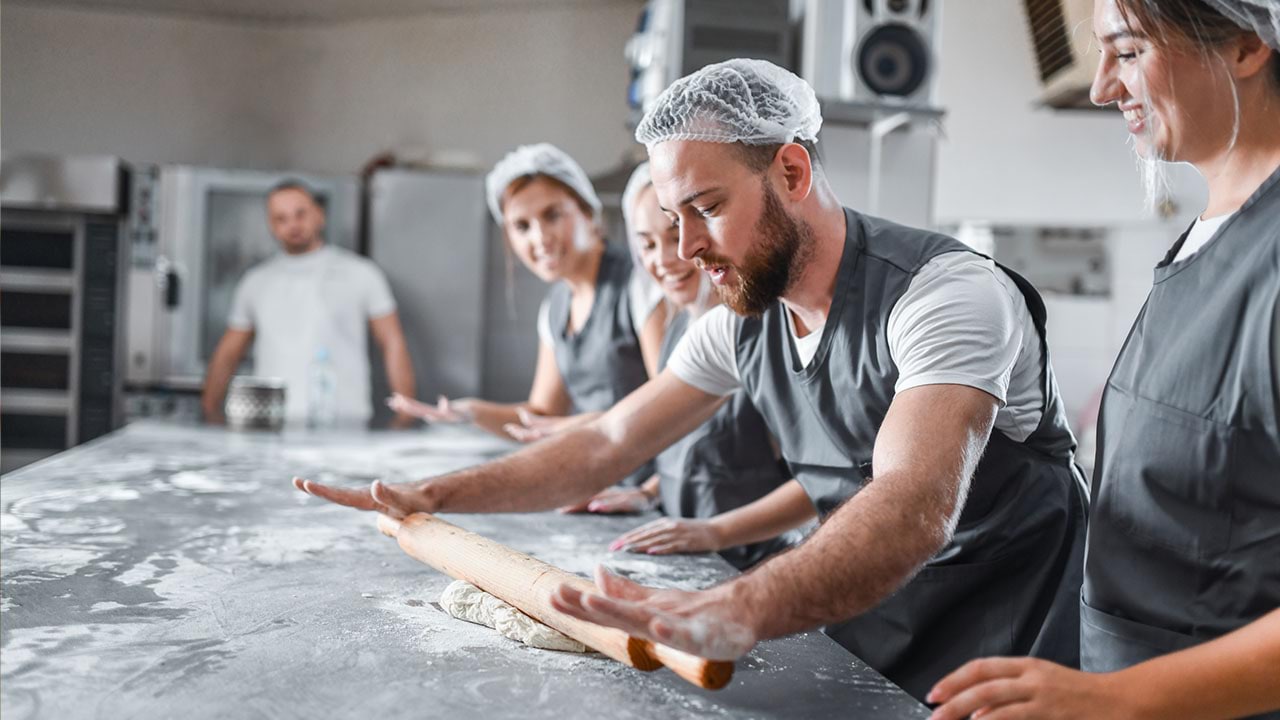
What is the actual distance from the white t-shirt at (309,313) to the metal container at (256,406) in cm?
90

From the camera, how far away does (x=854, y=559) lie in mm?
916

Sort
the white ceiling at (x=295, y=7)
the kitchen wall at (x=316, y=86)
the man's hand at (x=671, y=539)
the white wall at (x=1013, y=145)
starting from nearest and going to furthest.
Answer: the man's hand at (x=671, y=539)
the white wall at (x=1013, y=145)
the white ceiling at (x=295, y=7)
the kitchen wall at (x=316, y=86)

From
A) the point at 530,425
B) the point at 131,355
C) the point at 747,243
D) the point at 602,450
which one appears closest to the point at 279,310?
the point at 131,355

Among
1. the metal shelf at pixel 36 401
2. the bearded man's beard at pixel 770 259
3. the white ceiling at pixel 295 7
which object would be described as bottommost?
the metal shelf at pixel 36 401

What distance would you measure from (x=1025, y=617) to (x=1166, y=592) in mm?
313

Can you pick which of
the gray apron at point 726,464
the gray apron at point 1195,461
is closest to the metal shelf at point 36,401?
the gray apron at point 726,464

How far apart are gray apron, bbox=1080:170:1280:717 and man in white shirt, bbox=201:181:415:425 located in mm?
3163

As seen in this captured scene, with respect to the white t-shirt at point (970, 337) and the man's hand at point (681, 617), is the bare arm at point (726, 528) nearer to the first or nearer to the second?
the white t-shirt at point (970, 337)

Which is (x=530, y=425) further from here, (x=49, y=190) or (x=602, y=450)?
(x=49, y=190)

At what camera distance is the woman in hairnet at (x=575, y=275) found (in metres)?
2.46

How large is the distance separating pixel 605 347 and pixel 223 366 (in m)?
2.11

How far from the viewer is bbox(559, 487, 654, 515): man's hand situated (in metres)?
1.84

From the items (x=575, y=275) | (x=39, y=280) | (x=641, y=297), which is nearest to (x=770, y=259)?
(x=641, y=297)

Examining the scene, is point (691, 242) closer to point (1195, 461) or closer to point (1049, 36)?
point (1195, 461)
